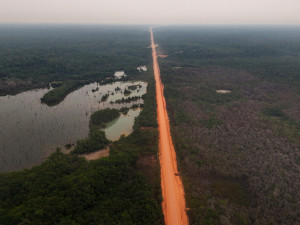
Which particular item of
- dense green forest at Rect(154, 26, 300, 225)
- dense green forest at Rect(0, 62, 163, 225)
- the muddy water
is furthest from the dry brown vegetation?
the muddy water

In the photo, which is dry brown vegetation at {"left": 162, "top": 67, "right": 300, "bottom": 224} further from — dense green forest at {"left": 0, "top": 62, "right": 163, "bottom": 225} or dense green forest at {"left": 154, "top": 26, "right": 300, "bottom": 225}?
dense green forest at {"left": 0, "top": 62, "right": 163, "bottom": 225}

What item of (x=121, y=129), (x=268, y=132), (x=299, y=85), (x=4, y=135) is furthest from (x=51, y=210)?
(x=299, y=85)

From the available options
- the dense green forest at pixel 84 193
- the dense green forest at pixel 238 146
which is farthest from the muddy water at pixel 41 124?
the dense green forest at pixel 238 146

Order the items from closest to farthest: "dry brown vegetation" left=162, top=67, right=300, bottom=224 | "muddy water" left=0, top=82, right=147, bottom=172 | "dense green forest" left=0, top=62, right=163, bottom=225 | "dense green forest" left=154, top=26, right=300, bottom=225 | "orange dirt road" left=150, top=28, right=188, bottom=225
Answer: "dense green forest" left=0, top=62, right=163, bottom=225 → "orange dirt road" left=150, top=28, right=188, bottom=225 → "dry brown vegetation" left=162, top=67, right=300, bottom=224 → "dense green forest" left=154, top=26, right=300, bottom=225 → "muddy water" left=0, top=82, right=147, bottom=172

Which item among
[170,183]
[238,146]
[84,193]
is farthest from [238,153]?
[84,193]

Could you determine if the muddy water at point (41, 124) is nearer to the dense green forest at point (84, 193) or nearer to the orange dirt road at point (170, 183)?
the dense green forest at point (84, 193)

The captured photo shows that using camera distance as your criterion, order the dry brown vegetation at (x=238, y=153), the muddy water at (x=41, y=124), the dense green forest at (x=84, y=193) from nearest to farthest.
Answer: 1. the dense green forest at (x=84, y=193)
2. the dry brown vegetation at (x=238, y=153)
3. the muddy water at (x=41, y=124)

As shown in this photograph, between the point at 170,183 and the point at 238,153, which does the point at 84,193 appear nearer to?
the point at 170,183
